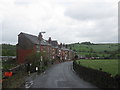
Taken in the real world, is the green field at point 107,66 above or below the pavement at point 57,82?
above

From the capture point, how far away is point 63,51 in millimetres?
114125

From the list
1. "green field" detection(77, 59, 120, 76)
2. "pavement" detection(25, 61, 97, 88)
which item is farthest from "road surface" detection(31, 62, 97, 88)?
"green field" detection(77, 59, 120, 76)

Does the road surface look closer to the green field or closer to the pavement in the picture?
the pavement

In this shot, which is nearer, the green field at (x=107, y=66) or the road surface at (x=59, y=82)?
the road surface at (x=59, y=82)

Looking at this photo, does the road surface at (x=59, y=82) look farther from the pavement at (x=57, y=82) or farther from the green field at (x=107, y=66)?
the green field at (x=107, y=66)

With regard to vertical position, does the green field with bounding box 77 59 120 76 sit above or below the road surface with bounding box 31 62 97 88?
above

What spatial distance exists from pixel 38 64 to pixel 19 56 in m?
21.7

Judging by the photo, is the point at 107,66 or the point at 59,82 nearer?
the point at 59,82

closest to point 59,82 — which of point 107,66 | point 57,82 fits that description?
Result: point 57,82

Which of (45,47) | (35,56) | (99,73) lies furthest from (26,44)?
(99,73)

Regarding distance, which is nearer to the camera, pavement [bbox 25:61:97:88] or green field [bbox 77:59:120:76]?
pavement [bbox 25:61:97:88]

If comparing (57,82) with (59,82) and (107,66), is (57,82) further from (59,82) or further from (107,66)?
(107,66)

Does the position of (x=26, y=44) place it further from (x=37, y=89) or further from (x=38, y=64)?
(x=37, y=89)

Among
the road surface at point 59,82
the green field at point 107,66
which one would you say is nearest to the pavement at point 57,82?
the road surface at point 59,82
